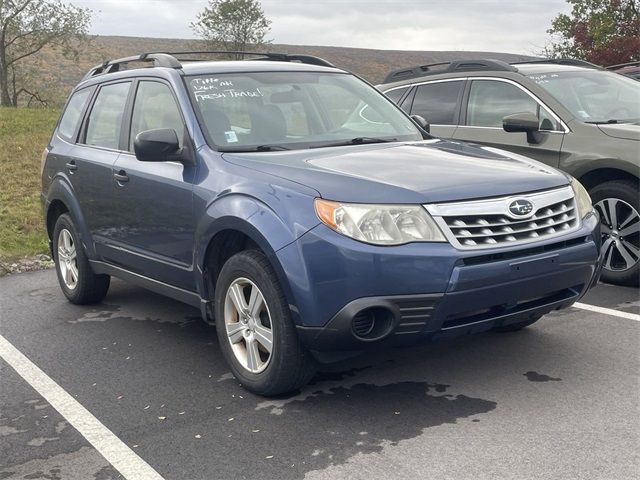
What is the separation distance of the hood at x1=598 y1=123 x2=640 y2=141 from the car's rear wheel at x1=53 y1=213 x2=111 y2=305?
3.96 metres

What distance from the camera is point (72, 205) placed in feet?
19.8

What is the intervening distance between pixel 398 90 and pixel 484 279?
465 centimetres

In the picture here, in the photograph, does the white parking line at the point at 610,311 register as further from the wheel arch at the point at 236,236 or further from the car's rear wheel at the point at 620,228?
the wheel arch at the point at 236,236

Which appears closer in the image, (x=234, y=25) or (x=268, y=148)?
(x=268, y=148)

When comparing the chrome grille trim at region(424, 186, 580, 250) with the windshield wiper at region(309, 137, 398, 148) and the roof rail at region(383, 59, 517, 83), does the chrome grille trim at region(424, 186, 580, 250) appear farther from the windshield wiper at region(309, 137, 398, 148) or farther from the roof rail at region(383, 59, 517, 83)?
the roof rail at region(383, 59, 517, 83)

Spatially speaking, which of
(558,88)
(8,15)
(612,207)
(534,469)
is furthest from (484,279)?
(8,15)

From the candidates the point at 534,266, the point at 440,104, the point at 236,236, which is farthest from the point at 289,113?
the point at 440,104

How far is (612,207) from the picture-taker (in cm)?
615

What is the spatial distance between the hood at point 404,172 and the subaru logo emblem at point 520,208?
62 mm

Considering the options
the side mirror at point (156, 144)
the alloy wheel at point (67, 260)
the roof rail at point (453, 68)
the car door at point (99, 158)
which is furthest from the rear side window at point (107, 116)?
the roof rail at point (453, 68)

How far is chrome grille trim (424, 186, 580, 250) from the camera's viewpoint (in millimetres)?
3799

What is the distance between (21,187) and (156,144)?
8137mm

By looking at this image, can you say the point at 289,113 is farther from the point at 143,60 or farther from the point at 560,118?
the point at 560,118

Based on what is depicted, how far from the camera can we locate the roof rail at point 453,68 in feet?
23.8
